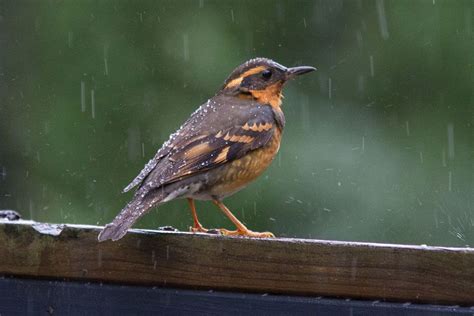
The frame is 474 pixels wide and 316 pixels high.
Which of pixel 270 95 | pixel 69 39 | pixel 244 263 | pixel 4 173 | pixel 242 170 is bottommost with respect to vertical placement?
pixel 4 173

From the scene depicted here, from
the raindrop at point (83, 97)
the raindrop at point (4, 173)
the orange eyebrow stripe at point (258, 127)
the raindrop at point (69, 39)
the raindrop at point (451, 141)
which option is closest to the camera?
the orange eyebrow stripe at point (258, 127)

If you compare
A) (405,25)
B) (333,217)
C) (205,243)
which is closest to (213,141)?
(205,243)

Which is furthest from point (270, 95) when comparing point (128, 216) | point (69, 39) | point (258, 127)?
point (69, 39)

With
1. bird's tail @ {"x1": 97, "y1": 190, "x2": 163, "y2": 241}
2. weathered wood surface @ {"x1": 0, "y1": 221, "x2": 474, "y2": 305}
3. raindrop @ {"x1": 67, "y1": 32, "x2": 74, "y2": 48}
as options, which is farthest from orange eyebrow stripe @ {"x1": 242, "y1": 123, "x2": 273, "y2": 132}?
raindrop @ {"x1": 67, "y1": 32, "x2": 74, "y2": 48}

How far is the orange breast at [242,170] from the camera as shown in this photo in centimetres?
542

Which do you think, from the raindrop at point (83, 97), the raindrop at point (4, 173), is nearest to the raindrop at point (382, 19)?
the raindrop at point (83, 97)

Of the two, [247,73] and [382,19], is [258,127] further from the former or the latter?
[382,19]

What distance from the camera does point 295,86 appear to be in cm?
1067

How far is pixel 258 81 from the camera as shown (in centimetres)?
612

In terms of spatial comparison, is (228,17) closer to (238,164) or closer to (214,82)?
(214,82)

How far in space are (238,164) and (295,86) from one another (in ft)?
17.3

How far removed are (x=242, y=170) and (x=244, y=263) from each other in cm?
187

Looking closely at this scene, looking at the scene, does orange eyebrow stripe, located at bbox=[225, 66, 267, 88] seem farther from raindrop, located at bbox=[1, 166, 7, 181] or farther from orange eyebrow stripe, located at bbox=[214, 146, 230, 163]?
raindrop, located at bbox=[1, 166, 7, 181]

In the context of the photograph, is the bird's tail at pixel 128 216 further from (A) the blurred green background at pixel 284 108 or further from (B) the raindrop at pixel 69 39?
(B) the raindrop at pixel 69 39
